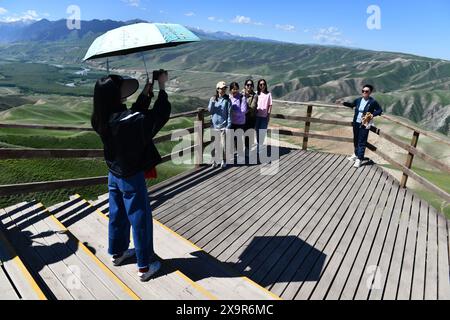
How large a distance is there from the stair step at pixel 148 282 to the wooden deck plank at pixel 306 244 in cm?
116

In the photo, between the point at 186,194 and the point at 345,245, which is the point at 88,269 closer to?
the point at 186,194

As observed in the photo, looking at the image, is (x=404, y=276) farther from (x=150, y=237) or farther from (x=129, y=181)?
(x=129, y=181)

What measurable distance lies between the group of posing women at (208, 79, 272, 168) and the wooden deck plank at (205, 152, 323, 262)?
2.18 m

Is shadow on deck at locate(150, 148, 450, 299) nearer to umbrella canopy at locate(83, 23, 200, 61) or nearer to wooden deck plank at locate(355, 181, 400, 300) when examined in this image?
wooden deck plank at locate(355, 181, 400, 300)

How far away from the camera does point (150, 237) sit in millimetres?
3775

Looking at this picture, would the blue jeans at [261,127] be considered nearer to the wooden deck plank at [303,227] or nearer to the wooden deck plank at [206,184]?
the wooden deck plank at [206,184]

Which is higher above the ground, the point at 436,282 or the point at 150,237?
the point at 150,237

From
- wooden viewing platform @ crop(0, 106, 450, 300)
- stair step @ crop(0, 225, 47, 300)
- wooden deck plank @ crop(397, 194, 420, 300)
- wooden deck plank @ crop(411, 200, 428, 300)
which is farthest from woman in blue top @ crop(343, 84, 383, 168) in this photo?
stair step @ crop(0, 225, 47, 300)

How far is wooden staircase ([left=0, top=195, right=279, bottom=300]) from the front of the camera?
339cm

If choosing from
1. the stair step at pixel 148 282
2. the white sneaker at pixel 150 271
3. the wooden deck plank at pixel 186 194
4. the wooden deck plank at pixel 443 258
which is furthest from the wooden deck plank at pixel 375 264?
the wooden deck plank at pixel 186 194

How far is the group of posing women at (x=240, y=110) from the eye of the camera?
795cm

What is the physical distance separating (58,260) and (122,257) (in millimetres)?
718
